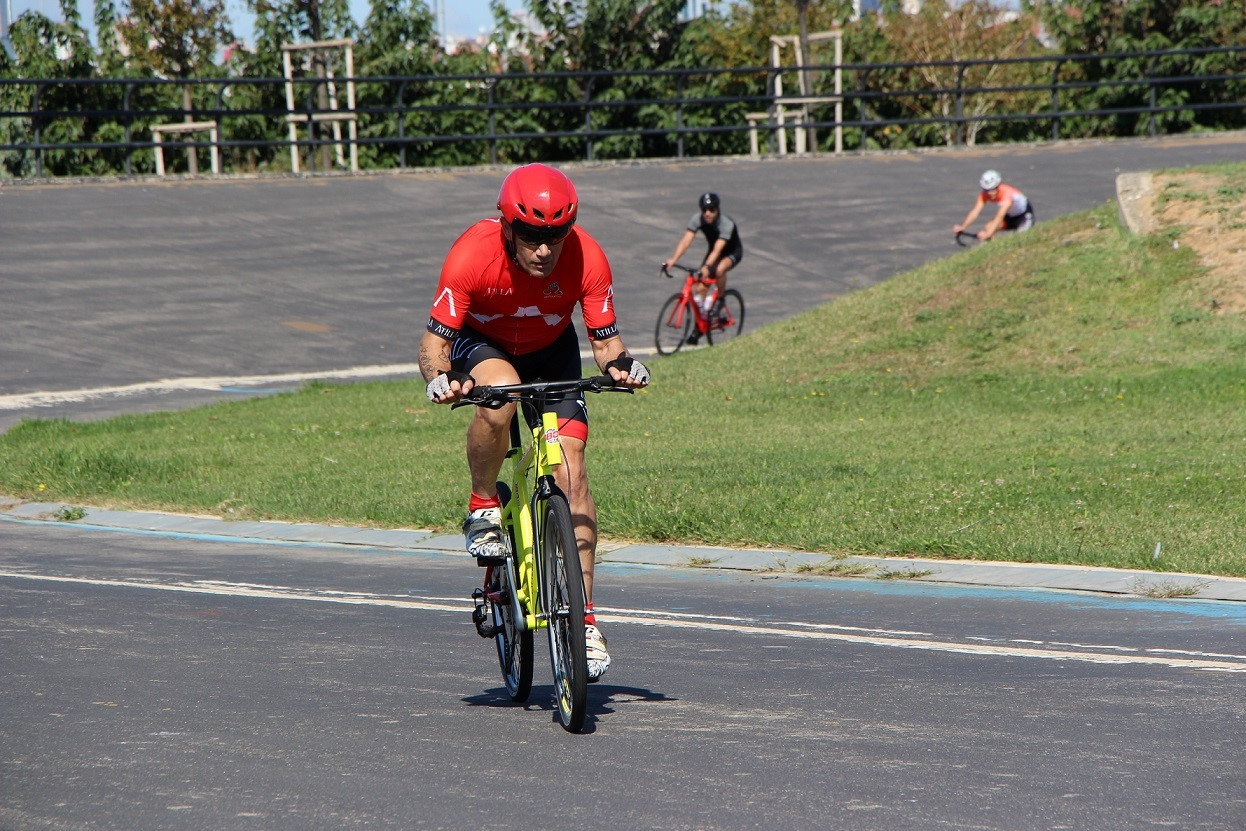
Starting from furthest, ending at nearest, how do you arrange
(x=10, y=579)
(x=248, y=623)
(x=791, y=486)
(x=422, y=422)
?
(x=422, y=422) → (x=791, y=486) → (x=10, y=579) → (x=248, y=623)

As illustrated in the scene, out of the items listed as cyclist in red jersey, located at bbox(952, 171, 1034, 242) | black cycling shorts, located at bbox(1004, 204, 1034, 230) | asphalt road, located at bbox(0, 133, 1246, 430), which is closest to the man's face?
asphalt road, located at bbox(0, 133, 1246, 430)

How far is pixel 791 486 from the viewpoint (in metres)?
10.6

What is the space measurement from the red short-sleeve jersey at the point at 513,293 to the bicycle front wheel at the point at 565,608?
878 mm

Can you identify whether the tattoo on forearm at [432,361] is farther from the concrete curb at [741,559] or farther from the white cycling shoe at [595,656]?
the concrete curb at [741,559]

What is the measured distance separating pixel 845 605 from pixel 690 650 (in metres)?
1.24

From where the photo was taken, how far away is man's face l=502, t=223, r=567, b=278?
5.76 metres

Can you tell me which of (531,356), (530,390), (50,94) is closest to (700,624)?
(531,356)

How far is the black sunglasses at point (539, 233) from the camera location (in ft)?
18.6

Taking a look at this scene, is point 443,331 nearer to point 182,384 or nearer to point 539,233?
point 539,233

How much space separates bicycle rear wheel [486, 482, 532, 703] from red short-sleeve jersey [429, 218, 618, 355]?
61cm

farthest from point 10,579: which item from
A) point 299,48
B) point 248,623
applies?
point 299,48

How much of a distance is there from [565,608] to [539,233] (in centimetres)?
134

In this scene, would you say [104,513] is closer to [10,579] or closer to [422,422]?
[10,579]

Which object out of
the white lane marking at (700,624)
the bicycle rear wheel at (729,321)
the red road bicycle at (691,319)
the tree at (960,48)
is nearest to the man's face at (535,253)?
the white lane marking at (700,624)
